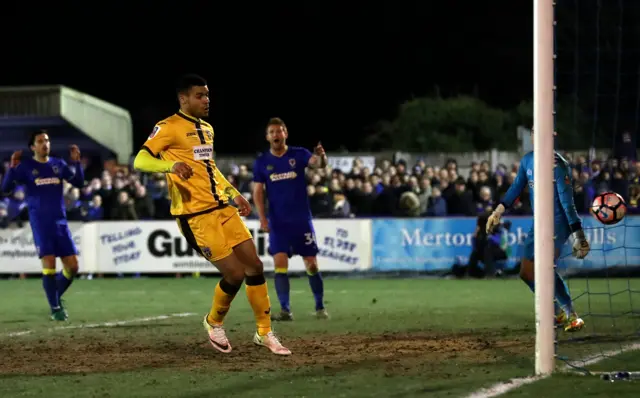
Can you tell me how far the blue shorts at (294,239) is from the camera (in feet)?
42.8

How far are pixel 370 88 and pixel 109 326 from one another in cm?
5540

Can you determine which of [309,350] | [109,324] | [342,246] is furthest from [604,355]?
[342,246]

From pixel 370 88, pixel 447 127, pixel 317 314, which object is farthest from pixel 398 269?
pixel 370 88

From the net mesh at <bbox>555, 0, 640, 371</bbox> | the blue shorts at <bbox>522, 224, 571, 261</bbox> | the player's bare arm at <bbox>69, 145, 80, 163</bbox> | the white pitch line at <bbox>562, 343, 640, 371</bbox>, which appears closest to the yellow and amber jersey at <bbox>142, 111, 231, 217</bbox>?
the net mesh at <bbox>555, 0, 640, 371</bbox>

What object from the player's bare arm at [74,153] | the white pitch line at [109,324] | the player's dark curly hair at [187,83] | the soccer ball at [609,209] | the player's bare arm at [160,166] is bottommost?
the white pitch line at [109,324]

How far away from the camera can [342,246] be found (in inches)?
864

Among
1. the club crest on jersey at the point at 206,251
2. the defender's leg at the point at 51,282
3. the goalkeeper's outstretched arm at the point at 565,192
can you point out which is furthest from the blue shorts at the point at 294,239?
the club crest on jersey at the point at 206,251

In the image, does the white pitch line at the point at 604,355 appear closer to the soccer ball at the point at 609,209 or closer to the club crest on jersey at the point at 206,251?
the soccer ball at the point at 609,209

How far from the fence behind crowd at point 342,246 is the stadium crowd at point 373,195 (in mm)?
404

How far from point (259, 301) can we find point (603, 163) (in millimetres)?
10925

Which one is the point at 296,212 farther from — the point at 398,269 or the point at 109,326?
the point at 398,269

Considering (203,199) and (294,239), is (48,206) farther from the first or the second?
(203,199)

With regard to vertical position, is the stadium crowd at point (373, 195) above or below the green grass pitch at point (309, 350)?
above

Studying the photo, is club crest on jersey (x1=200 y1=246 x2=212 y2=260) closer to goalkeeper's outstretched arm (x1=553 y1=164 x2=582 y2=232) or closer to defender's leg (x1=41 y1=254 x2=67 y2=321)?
goalkeeper's outstretched arm (x1=553 y1=164 x2=582 y2=232)
